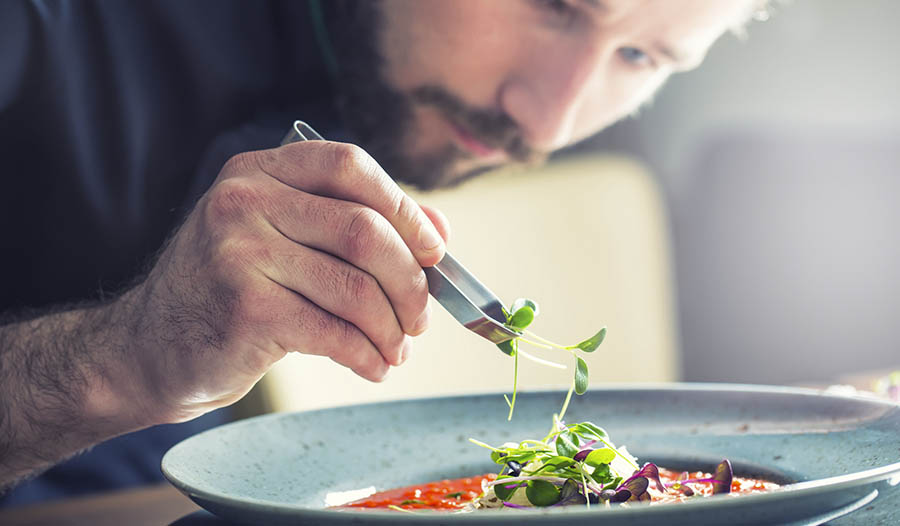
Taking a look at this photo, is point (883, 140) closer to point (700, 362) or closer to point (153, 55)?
point (700, 362)

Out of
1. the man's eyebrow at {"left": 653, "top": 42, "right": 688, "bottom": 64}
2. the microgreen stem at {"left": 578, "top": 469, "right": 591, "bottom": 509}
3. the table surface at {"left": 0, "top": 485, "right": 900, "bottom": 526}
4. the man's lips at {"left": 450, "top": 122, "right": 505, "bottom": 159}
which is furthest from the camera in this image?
the man's lips at {"left": 450, "top": 122, "right": 505, "bottom": 159}

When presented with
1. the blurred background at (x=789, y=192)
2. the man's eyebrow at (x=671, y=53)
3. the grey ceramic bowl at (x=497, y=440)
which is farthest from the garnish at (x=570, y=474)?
the blurred background at (x=789, y=192)

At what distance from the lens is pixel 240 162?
0.82m

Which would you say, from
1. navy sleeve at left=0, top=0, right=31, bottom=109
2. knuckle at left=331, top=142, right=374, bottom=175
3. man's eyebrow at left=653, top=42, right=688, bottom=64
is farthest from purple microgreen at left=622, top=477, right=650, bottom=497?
navy sleeve at left=0, top=0, right=31, bottom=109

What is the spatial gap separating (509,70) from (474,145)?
0.60 feet

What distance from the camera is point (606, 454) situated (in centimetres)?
68

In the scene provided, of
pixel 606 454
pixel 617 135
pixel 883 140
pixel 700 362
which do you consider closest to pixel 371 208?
pixel 606 454

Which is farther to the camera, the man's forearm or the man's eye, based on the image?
the man's eye

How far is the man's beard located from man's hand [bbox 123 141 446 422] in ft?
3.03

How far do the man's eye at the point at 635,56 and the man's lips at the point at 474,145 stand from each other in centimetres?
29

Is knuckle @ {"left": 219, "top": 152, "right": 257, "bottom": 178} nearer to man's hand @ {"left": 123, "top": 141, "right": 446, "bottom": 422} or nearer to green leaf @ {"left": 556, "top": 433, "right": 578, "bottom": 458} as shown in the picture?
man's hand @ {"left": 123, "top": 141, "right": 446, "bottom": 422}

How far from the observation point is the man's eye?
A: 1.57 meters

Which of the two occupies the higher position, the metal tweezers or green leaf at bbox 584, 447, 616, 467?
the metal tweezers

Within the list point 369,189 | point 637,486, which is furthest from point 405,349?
point 637,486
